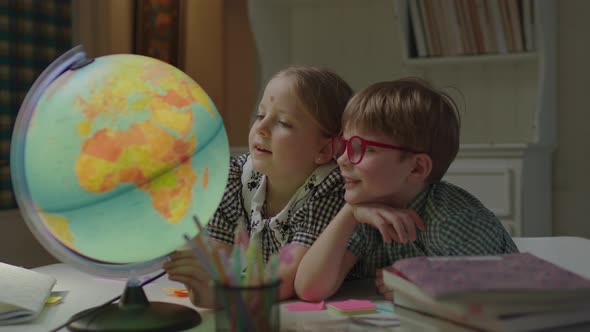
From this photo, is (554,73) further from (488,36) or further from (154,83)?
(154,83)

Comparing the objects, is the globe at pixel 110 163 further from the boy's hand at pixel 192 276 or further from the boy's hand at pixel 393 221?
the boy's hand at pixel 393 221

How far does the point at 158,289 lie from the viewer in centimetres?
129

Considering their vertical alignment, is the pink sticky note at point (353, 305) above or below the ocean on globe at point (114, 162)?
below

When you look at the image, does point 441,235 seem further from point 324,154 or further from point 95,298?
point 95,298

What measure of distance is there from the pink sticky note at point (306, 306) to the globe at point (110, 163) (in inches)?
9.1

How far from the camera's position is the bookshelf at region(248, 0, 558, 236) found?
271 cm

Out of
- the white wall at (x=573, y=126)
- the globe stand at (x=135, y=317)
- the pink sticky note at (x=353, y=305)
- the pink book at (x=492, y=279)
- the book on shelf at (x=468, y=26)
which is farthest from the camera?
the white wall at (x=573, y=126)

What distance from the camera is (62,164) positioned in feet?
3.18

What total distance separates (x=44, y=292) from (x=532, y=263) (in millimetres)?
817

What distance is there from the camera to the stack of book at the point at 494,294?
2.57 feet

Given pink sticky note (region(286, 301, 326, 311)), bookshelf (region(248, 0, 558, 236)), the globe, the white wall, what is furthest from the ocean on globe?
the white wall

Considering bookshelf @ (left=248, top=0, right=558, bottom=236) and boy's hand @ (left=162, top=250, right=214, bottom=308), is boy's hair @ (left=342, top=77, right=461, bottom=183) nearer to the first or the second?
boy's hand @ (left=162, top=250, right=214, bottom=308)

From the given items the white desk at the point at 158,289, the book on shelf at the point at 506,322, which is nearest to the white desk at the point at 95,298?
the white desk at the point at 158,289

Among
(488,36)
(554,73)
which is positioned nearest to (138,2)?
(488,36)
